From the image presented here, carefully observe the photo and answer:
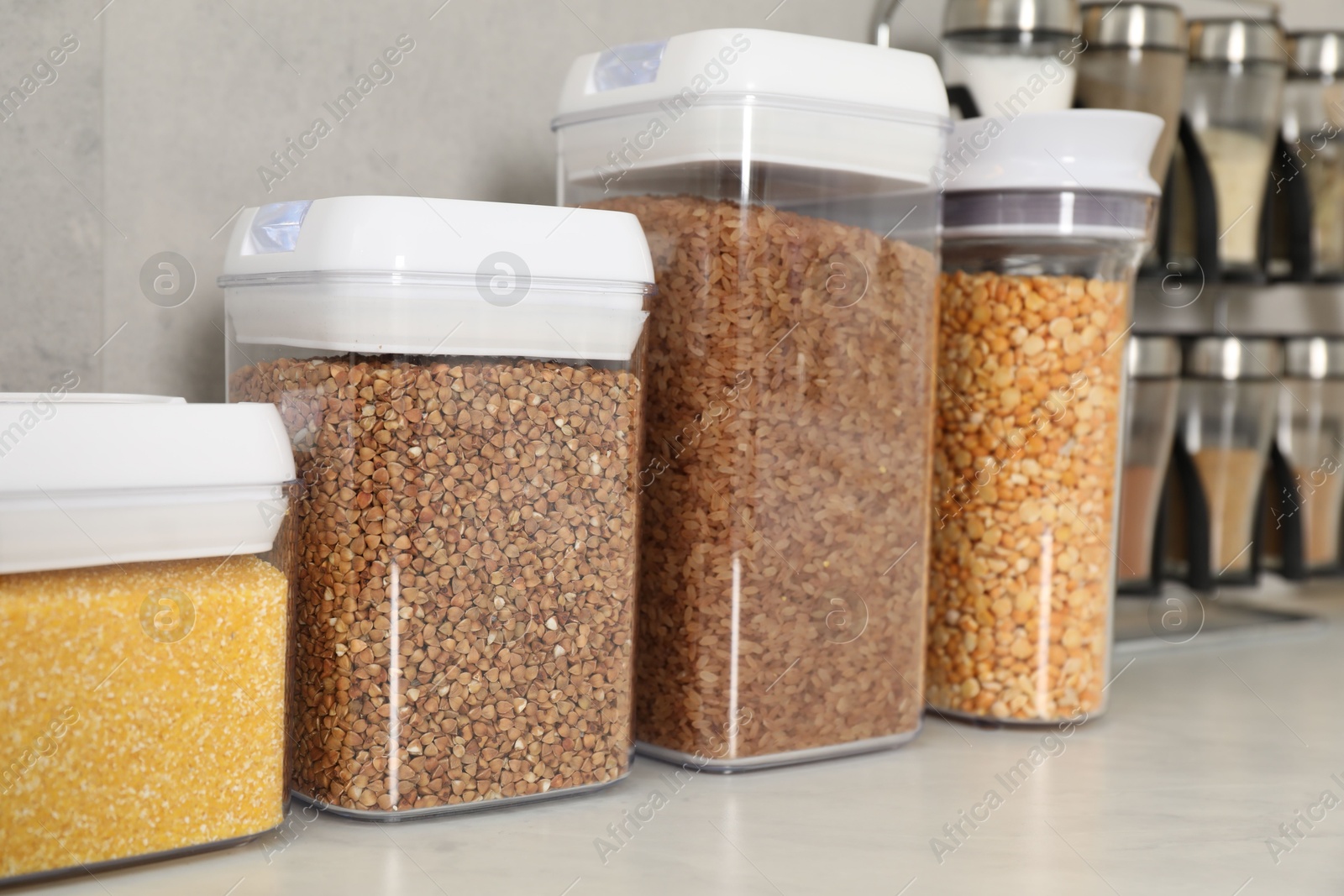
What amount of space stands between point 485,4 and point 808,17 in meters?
0.30

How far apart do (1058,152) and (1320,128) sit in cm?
57

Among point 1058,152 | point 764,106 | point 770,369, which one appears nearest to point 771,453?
point 770,369

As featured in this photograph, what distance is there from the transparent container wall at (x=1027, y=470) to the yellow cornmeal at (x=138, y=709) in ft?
1.61

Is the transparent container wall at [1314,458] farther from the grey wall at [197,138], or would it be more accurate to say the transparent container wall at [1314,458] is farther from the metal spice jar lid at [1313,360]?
the grey wall at [197,138]

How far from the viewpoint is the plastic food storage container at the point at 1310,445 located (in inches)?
52.3

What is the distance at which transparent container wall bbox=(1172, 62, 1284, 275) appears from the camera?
126 centimetres

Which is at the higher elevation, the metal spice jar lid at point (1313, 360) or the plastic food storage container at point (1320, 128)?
the plastic food storage container at point (1320, 128)

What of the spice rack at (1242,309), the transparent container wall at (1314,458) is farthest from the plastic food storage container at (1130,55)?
the transparent container wall at (1314,458)

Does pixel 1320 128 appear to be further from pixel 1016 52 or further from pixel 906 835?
pixel 906 835

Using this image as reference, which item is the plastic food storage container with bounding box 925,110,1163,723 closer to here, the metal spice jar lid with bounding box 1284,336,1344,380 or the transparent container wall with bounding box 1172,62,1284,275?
the transparent container wall with bounding box 1172,62,1284,275

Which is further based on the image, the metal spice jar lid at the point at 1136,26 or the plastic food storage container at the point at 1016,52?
the metal spice jar lid at the point at 1136,26

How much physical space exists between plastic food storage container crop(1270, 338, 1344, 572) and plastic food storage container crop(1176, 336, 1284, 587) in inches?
1.3

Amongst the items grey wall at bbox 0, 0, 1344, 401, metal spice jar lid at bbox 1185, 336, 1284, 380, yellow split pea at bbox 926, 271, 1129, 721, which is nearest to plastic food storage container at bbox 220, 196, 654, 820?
grey wall at bbox 0, 0, 1344, 401

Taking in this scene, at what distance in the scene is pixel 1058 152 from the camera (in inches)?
36.9
